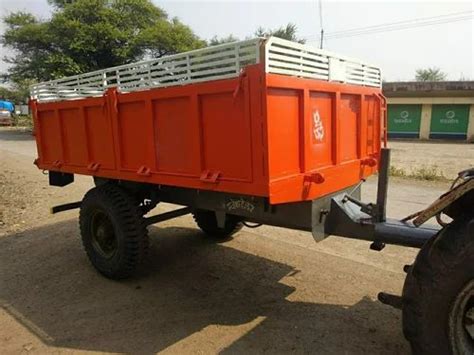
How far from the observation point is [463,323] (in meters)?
2.58

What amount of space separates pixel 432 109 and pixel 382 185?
29.6 m

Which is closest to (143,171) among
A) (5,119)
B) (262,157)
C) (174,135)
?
(174,135)

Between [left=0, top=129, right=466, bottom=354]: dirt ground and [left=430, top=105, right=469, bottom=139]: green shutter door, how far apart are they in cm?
2694

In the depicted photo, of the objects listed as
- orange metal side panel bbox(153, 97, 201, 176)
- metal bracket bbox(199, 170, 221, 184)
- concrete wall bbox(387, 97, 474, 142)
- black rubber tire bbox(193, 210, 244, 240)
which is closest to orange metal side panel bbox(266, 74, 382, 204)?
metal bracket bbox(199, 170, 221, 184)

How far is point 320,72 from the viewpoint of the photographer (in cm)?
350

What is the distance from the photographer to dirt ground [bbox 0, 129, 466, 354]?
3.50 m

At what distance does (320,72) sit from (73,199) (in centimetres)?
696

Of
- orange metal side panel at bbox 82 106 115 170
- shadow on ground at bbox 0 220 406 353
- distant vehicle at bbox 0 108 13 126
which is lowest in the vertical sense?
shadow on ground at bbox 0 220 406 353

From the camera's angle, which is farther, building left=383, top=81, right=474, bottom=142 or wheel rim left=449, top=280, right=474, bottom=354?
building left=383, top=81, right=474, bottom=142

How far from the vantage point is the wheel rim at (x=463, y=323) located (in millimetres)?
2495

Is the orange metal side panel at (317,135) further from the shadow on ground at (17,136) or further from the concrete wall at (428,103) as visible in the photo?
the concrete wall at (428,103)

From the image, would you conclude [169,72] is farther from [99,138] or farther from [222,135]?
[99,138]

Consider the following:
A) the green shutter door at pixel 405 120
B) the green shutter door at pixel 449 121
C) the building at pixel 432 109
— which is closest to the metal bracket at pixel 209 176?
the building at pixel 432 109

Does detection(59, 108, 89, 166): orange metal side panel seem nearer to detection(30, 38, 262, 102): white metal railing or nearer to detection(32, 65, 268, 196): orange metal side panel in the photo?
detection(32, 65, 268, 196): orange metal side panel
